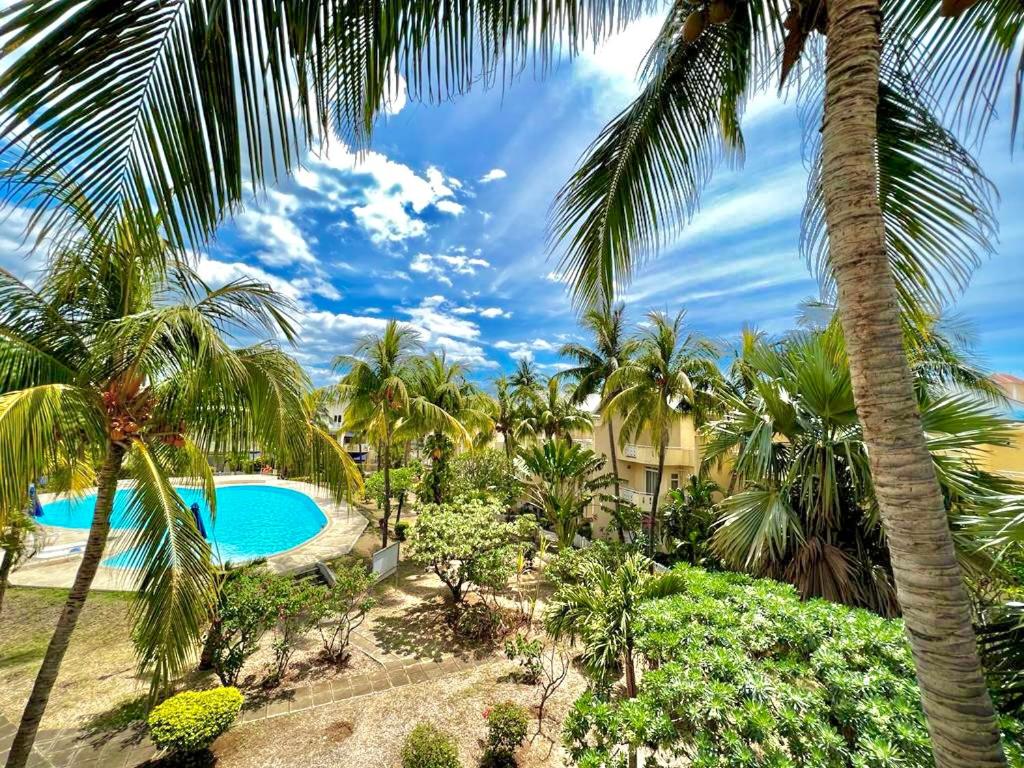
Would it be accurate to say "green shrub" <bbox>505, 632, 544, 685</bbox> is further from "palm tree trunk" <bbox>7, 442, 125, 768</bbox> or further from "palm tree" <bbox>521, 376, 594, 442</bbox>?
"palm tree" <bbox>521, 376, 594, 442</bbox>

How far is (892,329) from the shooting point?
5.97 feet

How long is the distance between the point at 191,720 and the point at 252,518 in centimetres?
1855

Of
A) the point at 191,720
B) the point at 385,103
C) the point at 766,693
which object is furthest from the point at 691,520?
the point at 385,103

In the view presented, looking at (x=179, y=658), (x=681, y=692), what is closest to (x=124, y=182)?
(x=681, y=692)

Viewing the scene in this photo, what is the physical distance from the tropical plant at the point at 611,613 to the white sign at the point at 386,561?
7174 mm

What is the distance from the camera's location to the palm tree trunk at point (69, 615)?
4090 mm

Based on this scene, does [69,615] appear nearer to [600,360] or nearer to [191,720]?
[191,720]

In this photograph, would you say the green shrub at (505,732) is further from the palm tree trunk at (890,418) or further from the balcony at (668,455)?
the balcony at (668,455)

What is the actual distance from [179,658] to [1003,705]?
6.61 meters

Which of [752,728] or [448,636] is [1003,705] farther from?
[448,636]

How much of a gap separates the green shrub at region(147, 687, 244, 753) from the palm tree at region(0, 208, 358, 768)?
3.26 feet

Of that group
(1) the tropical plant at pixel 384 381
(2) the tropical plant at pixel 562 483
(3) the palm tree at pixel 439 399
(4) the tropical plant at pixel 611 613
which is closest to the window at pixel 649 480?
(2) the tropical plant at pixel 562 483

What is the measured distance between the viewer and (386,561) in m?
11.5

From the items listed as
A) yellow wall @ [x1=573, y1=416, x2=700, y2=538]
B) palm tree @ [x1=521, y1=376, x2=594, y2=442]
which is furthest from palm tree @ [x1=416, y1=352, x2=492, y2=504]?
palm tree @ [x1=521, y1=376, x2=594, y2=442]
